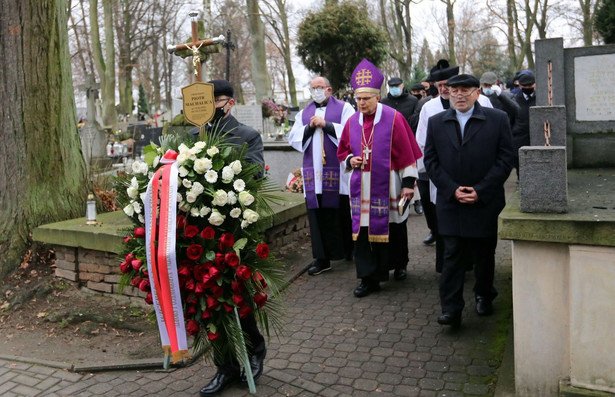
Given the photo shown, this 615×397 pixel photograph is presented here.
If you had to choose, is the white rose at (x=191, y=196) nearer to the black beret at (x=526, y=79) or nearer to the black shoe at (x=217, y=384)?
the black shoe at (x=217, y=384)

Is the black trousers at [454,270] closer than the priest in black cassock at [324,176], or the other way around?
the black trousers at [454,270]

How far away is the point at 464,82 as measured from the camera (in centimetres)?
515

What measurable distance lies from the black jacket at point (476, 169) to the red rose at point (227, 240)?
1.96 metres

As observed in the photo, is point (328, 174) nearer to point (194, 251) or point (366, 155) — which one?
point (366, 155)

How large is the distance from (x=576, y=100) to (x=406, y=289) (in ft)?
8.10

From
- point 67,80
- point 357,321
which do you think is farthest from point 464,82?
point 67,80

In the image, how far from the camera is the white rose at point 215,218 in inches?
157

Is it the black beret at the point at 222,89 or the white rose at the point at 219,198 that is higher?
the black beret at the point at 222,89

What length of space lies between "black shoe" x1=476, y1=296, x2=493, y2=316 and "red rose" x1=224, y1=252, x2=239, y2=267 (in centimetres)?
254

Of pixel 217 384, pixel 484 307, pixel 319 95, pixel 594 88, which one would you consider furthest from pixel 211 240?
pixel 594 88

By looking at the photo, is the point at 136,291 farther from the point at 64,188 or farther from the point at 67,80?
the point at 67,80

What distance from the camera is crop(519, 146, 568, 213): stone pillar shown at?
372 centimetres

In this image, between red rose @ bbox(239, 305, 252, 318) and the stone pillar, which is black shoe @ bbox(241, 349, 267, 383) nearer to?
red rose @ bbox(239, 305, 252, 318)

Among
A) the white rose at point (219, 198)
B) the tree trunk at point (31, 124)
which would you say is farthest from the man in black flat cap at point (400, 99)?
the white rose at point (219, 198)
